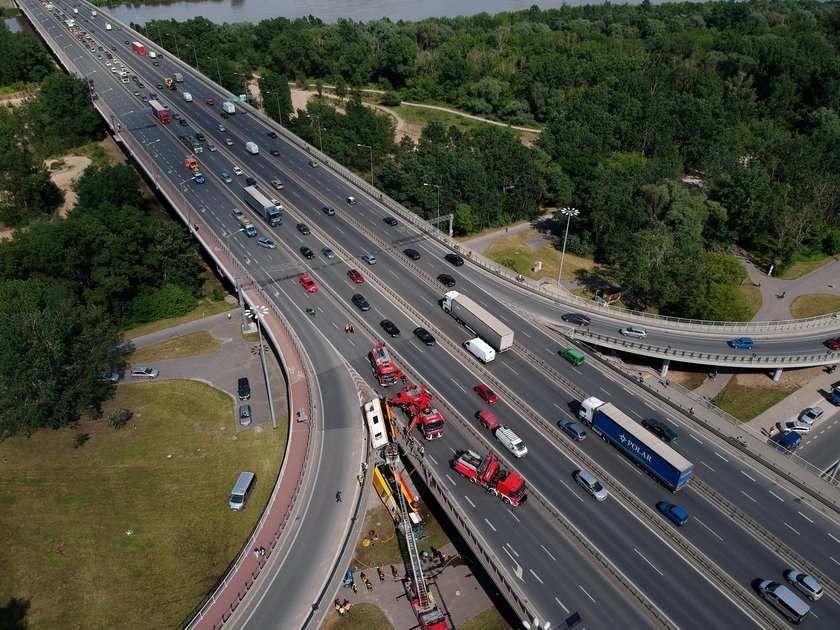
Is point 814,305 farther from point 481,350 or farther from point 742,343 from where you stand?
point 481,350

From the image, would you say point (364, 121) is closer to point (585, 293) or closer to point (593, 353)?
point (585, 293)

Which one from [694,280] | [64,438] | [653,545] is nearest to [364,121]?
[694,280]

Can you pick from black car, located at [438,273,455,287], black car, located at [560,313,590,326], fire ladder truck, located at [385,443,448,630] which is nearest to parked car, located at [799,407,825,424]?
black car, located at [560,313,590,326]

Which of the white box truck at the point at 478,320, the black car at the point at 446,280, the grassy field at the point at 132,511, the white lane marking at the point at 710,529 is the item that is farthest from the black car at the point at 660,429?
the grassy field at the point at 132,511

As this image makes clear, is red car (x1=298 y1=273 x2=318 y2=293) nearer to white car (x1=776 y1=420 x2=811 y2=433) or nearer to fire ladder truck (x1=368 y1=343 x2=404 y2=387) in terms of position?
fire ladder truck (x1=368 y1=343 x2=404 y2=387)

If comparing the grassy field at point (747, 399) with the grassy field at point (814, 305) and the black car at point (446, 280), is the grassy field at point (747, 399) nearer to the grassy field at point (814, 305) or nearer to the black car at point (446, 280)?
the grassy field at point (814, 305)
